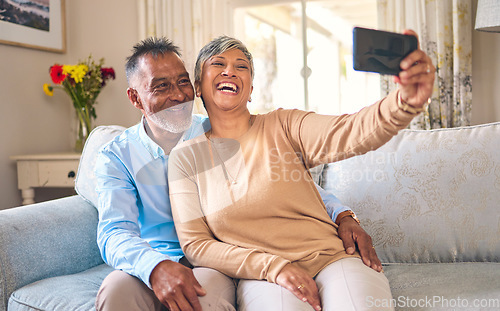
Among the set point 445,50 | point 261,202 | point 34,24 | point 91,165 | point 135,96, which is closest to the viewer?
point 261,202

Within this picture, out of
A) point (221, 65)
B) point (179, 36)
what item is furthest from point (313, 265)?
point (179, 36)

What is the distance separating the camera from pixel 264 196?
1279 mm

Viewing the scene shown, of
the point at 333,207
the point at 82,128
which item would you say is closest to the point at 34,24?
the point at 82,128

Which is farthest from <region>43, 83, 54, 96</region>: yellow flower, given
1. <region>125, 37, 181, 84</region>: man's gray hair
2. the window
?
<region>125, 37, 181, 84</region>: man's gray hair

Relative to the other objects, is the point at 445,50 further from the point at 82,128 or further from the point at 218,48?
the point at 82,128

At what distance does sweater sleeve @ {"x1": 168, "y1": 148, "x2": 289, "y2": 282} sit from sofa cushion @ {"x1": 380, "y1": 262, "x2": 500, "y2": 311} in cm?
28

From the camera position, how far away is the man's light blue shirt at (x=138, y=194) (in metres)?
1.39

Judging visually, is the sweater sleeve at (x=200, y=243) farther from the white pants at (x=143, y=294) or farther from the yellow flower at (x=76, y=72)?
the yellow flower at (x=76, y=72)

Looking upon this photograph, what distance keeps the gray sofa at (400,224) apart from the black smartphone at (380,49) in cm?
72

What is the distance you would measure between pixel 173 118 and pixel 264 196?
0.43 metres

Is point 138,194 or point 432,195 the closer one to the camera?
point 138,194

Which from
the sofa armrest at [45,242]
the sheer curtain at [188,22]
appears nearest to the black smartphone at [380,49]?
the sofa armrest at [45,242]

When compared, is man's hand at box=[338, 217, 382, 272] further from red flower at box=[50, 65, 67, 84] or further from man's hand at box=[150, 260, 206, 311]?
red flower at box=[50, 65, 67, 84]

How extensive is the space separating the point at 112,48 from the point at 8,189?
1.13m
